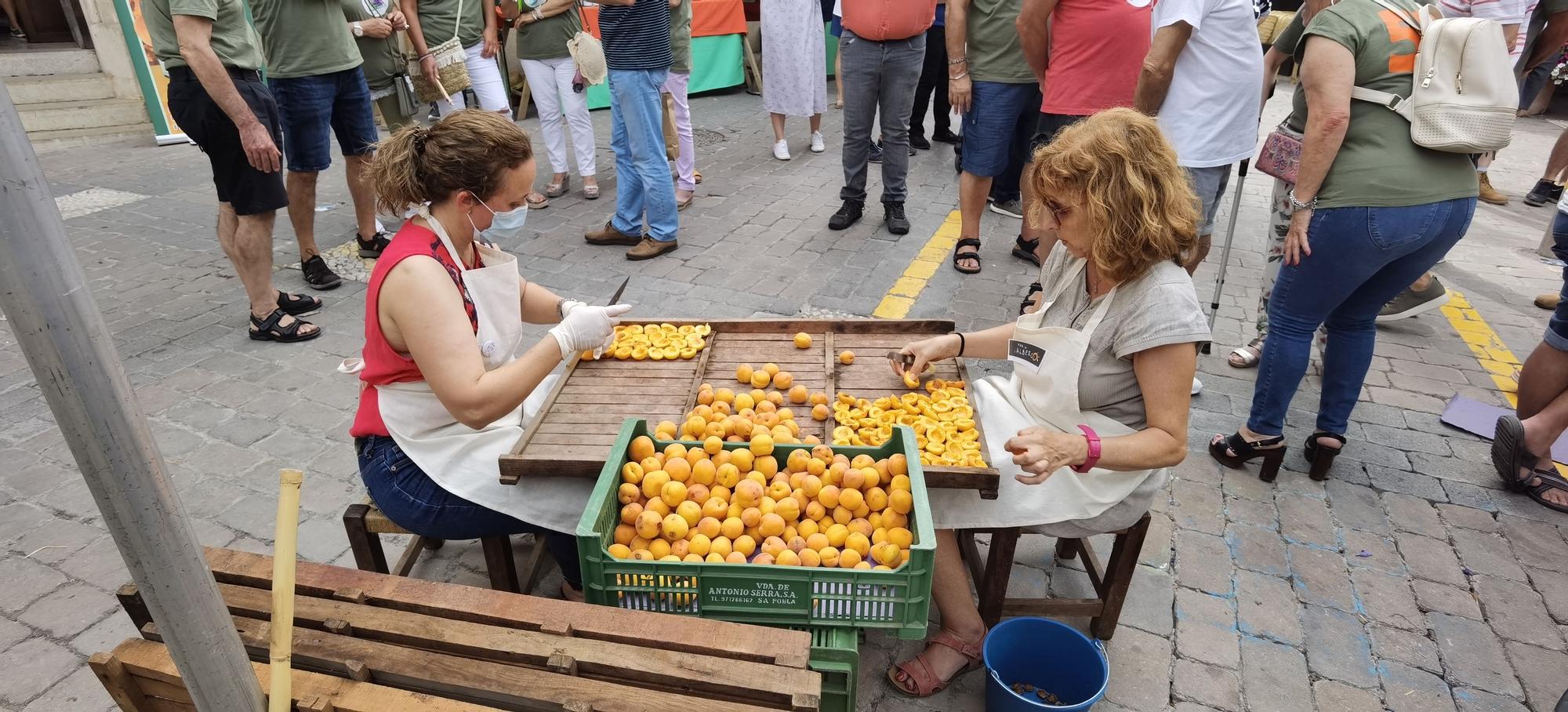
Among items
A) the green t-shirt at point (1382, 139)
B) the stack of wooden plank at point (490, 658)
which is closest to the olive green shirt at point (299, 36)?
the stack of wooden plank at point (490, 658)

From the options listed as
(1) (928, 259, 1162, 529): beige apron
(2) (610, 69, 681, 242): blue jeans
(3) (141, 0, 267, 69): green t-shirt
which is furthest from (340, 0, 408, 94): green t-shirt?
(1) (928, 259, 1162, 529): beige apron

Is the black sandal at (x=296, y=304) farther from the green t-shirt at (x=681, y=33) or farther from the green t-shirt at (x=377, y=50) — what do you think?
the green t-shirt at (x=681, y=33)

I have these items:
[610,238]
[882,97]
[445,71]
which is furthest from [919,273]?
[445,71]

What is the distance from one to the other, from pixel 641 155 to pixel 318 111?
81.2 inches

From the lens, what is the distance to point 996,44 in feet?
18.6

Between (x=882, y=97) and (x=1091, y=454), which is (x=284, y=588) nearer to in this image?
(x=1091, y=454)

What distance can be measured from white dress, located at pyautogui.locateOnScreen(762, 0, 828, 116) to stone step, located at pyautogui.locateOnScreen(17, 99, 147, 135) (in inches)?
294

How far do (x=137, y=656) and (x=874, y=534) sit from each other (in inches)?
65.3

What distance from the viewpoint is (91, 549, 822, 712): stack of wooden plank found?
66.9 inches

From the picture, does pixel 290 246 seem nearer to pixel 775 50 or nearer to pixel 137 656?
pixel 775 50

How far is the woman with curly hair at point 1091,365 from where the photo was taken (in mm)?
2266

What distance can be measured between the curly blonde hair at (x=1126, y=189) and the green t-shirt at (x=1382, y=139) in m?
1.28

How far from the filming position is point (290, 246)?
21.3 feet

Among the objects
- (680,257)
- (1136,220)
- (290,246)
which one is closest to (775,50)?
(680,257)
